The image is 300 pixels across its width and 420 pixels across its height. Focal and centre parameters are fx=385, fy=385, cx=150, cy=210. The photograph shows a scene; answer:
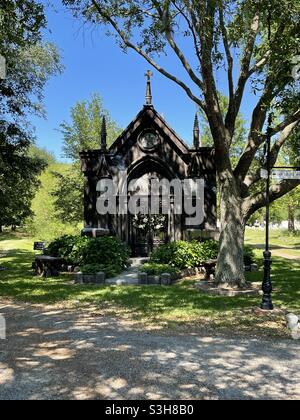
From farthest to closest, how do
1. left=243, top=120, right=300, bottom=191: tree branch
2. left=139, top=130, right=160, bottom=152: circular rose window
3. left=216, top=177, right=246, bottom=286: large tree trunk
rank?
left=139, top=130, right=160, bottom=152: circular rose window, left=216, top=177, right=246, bottom=286: large tree trunk, left=243, top=120, right=300, bottom=191: tree branch

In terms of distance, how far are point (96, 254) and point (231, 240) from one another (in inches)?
262

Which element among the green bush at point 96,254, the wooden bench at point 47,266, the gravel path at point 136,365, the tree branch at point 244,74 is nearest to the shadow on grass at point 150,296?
the wooden bench at point 47,266

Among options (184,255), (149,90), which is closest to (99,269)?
(184,255)

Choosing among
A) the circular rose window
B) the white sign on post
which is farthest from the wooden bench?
the white sign on post

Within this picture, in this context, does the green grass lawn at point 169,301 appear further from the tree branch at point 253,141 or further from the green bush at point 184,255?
the tree branch at point 253,141

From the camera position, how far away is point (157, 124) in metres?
23.2

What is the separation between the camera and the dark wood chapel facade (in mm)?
22359

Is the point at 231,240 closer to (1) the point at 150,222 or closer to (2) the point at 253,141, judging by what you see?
(2) the point at 253,141

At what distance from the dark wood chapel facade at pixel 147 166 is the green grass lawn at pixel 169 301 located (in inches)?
259

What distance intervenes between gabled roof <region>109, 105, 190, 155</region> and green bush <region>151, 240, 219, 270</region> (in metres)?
6.36

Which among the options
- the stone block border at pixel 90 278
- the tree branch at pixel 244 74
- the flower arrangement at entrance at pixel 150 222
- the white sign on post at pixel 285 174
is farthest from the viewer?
the flower arrangement at entrance at pixel 150 222

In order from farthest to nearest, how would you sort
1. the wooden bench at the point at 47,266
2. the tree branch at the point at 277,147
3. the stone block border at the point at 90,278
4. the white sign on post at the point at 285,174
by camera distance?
the wooden bench at the point at 47,266
the stone block border at the point at 90,278
the tree branch at the point at 277,147
the white sign on post at the point at 285,174

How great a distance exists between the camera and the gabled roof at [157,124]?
74.7 ft

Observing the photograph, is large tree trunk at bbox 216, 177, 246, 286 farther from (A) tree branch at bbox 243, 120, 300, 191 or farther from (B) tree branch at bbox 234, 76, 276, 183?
(A) tree branch at bbox 243, 120, 300, 191
